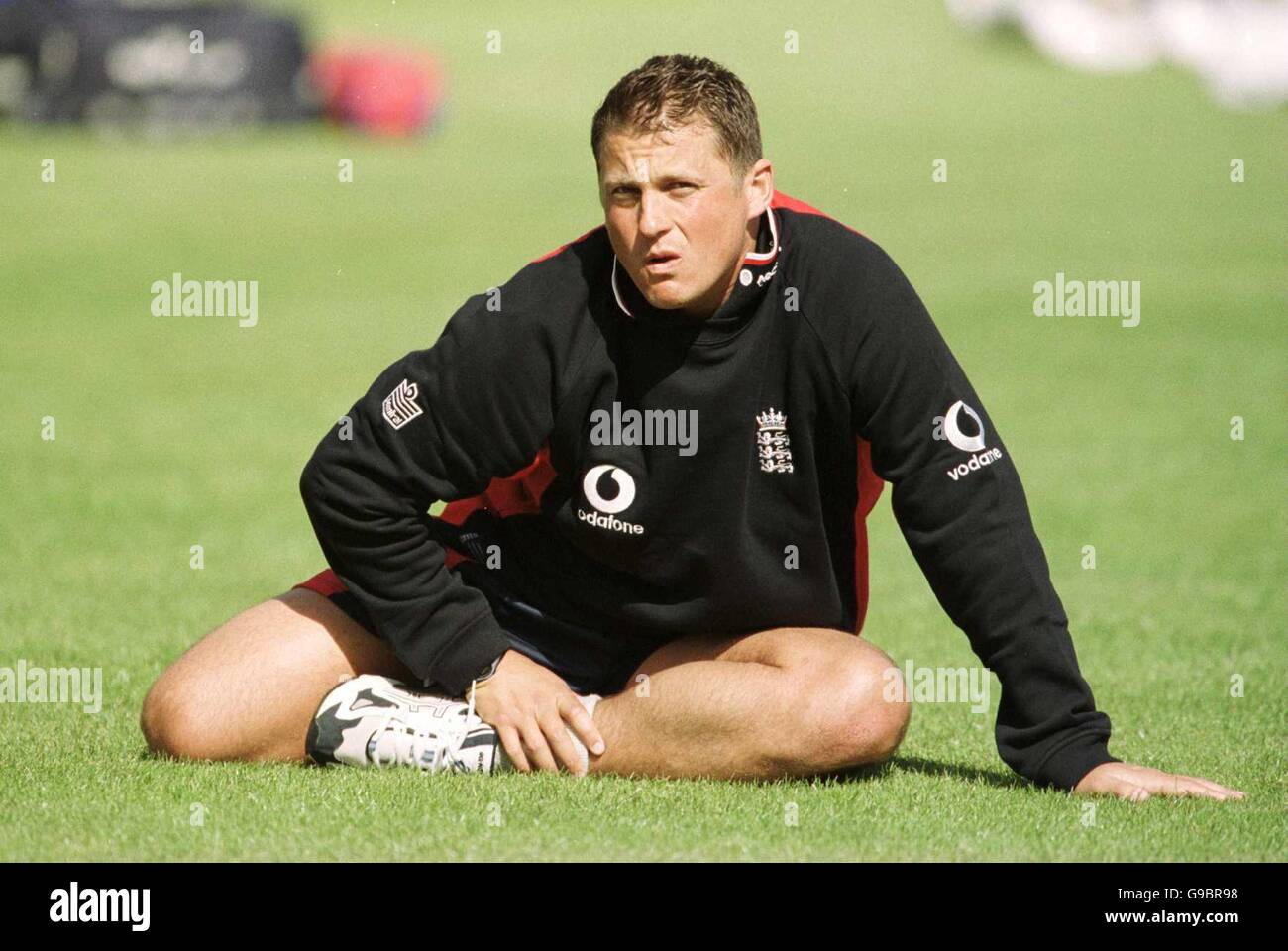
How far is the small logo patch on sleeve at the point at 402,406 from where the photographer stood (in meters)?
5.01

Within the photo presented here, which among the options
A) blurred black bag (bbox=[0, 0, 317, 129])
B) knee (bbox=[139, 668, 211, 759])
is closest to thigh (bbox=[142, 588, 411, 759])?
knee (bbox=[139, 668, 211, 759])

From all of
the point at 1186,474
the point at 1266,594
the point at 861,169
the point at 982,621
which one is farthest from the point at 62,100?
the point at 982,621

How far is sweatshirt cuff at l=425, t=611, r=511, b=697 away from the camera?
5168 millimetres

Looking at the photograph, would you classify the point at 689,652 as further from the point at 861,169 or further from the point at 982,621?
the point at 861,169

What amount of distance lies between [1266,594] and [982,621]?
3.66m

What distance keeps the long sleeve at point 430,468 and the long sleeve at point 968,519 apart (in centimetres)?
88

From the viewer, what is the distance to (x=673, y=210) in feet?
15.8

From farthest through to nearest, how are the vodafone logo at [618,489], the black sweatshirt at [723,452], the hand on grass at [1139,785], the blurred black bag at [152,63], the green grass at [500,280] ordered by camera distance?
the blurred black bag at [152,63] < the vodafone logo at [618,489] < the black sweatshirt at [723,452] < the hand on grass at [1139,785] < the green grass at [500,280]

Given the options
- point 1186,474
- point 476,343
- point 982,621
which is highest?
point 476,343

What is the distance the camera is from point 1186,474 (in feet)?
36.2

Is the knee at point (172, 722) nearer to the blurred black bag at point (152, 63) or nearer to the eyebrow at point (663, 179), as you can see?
the eyebrow at point (663, 179)

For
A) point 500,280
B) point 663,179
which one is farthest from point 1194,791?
point 500,280

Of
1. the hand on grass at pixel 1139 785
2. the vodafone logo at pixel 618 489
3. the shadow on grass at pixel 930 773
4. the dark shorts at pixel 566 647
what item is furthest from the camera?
the dark shorts at pixel 566 647

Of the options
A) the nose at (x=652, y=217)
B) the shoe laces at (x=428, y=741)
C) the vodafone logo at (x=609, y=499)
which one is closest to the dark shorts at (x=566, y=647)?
the shoe laces at (x=428, y=741)
